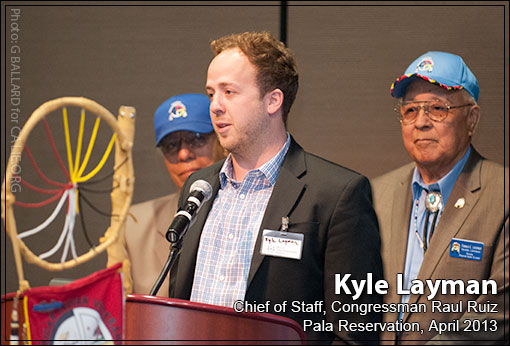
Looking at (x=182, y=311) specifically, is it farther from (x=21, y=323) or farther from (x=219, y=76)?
(x=219, y=76)

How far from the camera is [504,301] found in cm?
234

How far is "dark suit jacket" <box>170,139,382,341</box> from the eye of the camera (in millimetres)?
2008

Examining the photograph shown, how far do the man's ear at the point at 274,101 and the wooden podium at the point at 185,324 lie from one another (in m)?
0.90

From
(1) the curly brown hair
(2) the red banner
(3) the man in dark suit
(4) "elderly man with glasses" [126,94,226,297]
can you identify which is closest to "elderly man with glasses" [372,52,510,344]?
(3) the man in dark suit

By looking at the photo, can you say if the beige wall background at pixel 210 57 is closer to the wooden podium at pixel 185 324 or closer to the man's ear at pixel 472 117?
the man's ear at pixel 472 117

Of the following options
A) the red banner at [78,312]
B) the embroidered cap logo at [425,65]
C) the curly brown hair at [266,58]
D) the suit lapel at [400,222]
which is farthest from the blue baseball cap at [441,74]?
the red banner at [78,312]

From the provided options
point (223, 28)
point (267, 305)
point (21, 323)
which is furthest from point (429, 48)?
point (21, 323)

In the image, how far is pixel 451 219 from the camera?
2.49 meters

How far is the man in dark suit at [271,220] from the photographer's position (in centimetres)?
201

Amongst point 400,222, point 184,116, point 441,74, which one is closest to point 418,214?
point 400,222

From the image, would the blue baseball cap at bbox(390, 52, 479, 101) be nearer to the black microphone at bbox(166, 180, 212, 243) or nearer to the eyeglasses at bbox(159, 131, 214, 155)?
the eyeglasses at bbox(159, 131, 214, 155)

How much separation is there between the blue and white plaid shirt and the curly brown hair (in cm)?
20

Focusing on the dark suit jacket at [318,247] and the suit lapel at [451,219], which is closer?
the dark suit jacket at [318,247]

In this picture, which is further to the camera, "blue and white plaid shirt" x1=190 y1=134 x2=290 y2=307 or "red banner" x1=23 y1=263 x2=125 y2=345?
"blue and white plaid shirt" x1=190 y1=134 x2=290 y2=307
